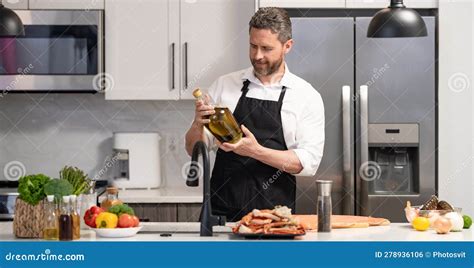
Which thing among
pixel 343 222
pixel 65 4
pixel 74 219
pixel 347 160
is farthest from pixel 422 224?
pixel 65 4

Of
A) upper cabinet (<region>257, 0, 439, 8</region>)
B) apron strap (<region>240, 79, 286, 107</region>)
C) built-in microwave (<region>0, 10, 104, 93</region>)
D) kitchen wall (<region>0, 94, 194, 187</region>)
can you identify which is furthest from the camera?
kitchen wall (<region>0, 94, 194, 187</region>)

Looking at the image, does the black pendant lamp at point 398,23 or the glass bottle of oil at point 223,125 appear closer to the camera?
the glass bottle of oil at point 223,125

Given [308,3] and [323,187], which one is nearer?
[323,187]

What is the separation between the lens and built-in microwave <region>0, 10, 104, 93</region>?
16.6 ft

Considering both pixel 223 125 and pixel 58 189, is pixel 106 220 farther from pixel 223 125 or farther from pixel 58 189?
pixel 223 125

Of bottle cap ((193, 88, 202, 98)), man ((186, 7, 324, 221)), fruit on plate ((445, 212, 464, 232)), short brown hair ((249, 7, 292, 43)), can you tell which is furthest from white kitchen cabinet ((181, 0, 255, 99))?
fruit on plate ((445, 212, 464, 232))

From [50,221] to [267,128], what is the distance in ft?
4.24

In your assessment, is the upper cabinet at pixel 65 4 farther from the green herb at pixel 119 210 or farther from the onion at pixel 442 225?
the onion at pixel 442 225

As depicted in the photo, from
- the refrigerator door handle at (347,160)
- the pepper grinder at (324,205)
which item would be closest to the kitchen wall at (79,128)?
the refrigerator door handle at (347,160)

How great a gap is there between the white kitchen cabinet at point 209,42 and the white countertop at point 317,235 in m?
1.97

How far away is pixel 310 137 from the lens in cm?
389

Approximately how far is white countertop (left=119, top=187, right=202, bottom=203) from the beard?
1.23m

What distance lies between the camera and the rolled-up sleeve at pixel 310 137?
3817mm

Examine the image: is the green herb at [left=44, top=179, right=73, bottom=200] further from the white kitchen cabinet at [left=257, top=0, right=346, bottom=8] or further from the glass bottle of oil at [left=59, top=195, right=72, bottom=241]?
the white kitchen cabinet at [left=257, top=0, right=346, bottom=8]
